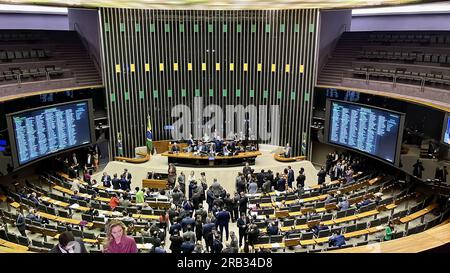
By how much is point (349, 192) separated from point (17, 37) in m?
16.9

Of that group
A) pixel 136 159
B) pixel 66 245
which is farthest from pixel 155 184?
pixel 66 245

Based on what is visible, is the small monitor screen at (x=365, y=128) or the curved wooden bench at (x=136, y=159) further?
the curved wooden bench at (x=136, y=159)

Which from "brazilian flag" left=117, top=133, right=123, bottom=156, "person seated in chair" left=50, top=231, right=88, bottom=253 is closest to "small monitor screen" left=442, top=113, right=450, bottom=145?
"person seated in chair" left=50, top=231, right=88, bottom=253

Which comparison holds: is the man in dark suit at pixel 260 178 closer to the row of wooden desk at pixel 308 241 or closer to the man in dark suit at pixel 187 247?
the row of wooden desk at pixel 308 241

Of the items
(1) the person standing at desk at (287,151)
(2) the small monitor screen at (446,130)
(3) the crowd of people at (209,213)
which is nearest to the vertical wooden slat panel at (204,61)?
(1) the person standing at desk at (287,151)

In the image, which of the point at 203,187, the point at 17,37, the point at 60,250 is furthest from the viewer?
the point at 17,37

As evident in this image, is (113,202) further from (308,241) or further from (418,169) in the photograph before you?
(418,169)

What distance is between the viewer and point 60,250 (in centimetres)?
381

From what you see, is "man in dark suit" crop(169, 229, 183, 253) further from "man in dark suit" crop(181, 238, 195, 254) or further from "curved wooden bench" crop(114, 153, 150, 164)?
"curved wooden bench" crop(114, 153, 150, 164)

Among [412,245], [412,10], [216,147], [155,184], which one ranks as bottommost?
[155,184]

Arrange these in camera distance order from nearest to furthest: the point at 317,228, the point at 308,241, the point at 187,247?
the point at 187,247 → the point at 308,241 → the point at 317,228
